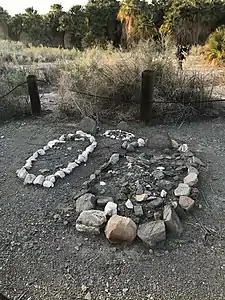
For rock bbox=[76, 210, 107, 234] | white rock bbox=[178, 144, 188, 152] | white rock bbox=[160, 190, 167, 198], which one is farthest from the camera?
white rock bbox=[178, 144, 188, 152]

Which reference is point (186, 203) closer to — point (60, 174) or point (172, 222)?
point (172, 222)

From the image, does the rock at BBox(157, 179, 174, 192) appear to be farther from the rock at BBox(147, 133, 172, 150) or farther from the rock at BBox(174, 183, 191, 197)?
the rock at BBox(147, 133, 172, 150)

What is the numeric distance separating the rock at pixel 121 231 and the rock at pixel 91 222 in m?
0.08

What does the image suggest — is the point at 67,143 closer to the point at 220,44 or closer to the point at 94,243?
the point at 94,243

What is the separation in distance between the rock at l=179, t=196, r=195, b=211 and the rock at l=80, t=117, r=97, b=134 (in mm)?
1706

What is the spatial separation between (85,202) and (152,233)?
0.56 meters

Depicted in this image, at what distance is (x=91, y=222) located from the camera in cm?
214

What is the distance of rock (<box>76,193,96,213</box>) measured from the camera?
230 centimetres

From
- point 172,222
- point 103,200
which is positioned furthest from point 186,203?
point 103,200

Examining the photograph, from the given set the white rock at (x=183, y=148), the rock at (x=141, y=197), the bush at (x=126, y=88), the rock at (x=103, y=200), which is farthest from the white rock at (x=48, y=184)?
the bush at (x=126, y=88)

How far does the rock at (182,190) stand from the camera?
94.7 inches

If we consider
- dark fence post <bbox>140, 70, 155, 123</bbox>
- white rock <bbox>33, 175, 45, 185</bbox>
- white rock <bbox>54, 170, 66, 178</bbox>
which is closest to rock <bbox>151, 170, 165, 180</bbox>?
white rock <bbox>54, 170, 66, 178</bbox>

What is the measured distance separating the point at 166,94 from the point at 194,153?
133cm

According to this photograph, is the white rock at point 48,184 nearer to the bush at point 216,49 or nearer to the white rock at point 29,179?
the white rock at point 29,179
